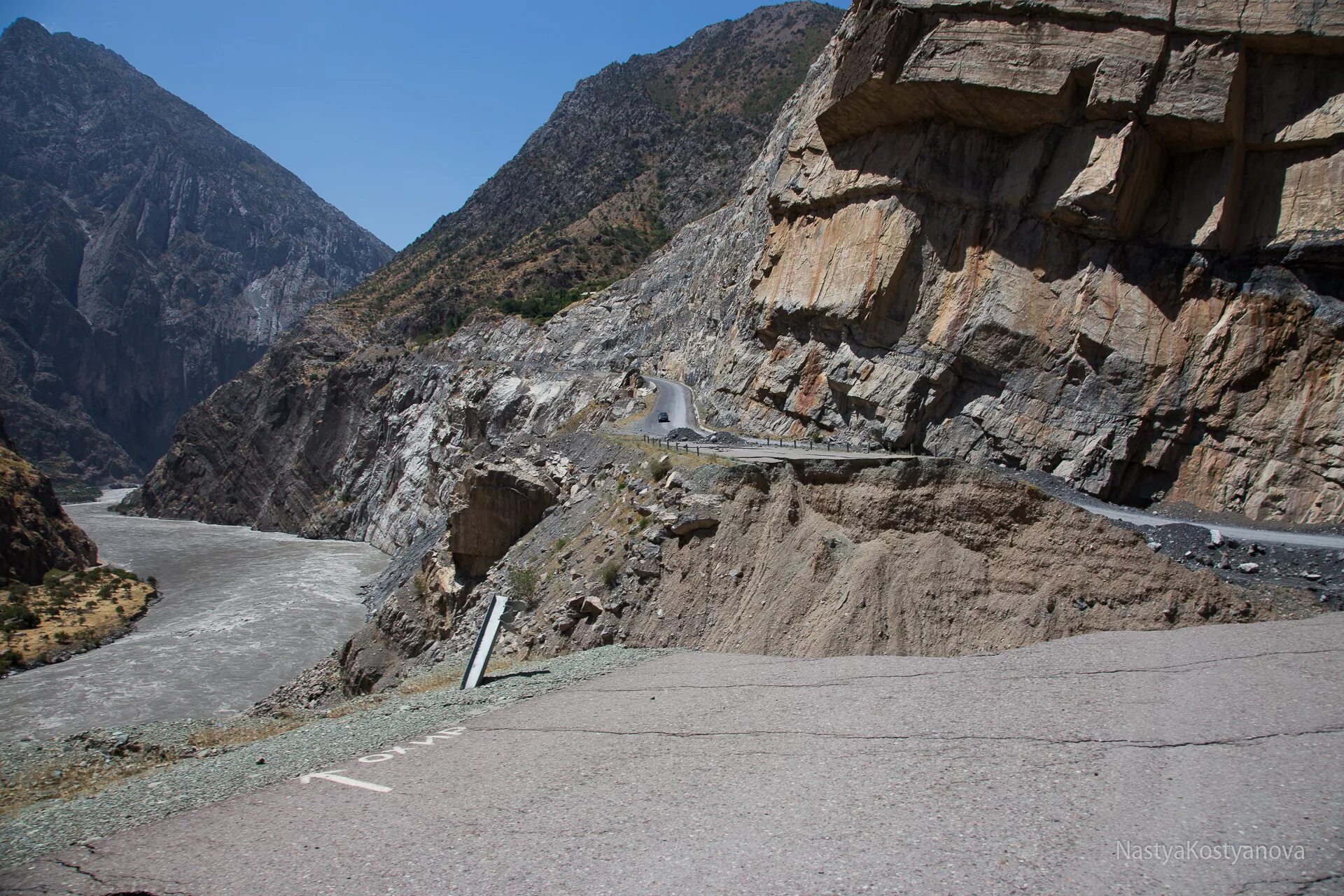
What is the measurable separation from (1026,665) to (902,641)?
2231 mm

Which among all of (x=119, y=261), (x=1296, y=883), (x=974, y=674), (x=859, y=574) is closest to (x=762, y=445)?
(x=859, y=574)

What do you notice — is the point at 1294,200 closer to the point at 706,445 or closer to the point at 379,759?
the point at 706,445

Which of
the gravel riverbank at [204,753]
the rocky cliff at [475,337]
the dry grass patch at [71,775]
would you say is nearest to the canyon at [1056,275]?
the gravel riverbank at [204,753]

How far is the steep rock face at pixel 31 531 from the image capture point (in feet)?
128

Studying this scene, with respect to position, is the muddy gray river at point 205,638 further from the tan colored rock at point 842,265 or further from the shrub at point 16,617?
the tan colored rock at point 842,265

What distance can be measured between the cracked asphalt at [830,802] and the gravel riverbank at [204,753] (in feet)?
1.52

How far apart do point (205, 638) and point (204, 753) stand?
83.1 feet

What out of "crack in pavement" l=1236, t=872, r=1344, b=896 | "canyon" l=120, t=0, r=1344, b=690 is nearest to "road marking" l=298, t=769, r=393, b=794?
Result: "crack in pavement" l=1236, t=872, r=1344, b=896

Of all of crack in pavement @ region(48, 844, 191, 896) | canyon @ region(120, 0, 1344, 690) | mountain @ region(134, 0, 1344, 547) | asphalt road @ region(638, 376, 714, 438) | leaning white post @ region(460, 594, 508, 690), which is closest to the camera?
crack in pavement @ region(48, 844, 191, 896)

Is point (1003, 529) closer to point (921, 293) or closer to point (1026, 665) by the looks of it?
point (1026, 665)

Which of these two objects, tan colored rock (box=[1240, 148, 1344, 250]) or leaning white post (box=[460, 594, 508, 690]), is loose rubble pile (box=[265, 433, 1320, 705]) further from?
tan colored rock (box=[1240, 148, 1344, 250])

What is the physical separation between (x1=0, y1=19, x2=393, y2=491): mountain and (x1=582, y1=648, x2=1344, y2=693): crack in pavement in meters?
134

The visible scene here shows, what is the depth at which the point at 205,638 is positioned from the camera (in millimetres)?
31828

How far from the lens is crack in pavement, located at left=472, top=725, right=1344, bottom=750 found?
274 inches
